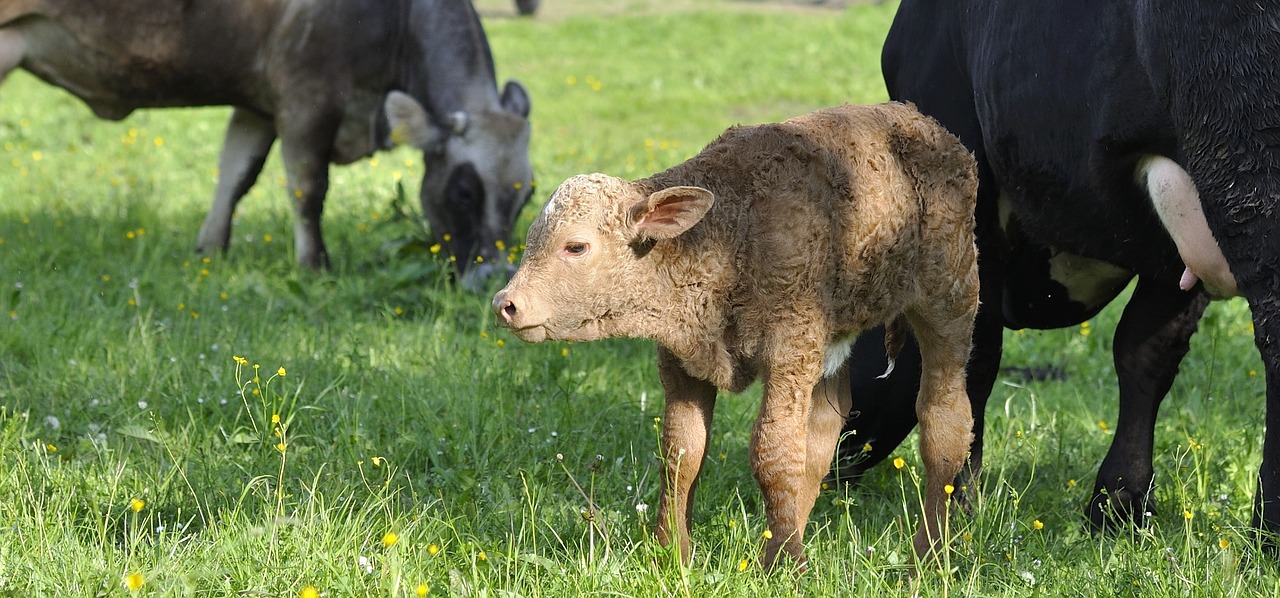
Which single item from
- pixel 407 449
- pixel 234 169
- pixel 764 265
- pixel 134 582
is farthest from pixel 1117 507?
pixel 234 169

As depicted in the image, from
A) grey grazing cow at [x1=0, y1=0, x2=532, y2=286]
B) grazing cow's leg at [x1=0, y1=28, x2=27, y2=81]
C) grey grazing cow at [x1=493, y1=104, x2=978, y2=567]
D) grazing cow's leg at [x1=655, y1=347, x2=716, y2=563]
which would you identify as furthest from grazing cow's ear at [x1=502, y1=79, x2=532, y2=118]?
grazing cow's leg at [x1=655, y1=347, x2=716, y2=563]

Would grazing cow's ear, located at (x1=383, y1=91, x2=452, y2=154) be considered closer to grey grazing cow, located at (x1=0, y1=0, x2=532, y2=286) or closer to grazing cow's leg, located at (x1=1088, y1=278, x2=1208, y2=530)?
grey grazing cow, located at (x1=0, y1=0, x2=532, y2=286)

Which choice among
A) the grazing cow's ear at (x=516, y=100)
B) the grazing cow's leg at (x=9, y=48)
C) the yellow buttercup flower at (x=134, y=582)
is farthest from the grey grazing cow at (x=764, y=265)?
the grazing cow's leg at (x=9, y=48)

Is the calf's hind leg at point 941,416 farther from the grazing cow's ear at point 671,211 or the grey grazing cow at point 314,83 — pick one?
the grey grazing cow at point 314,83

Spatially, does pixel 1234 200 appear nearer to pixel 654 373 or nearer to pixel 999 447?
pixel 999 447

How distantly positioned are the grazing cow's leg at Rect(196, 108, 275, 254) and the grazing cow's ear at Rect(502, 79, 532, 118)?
1422mm

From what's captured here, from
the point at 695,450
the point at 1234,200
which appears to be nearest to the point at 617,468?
the point at 695,450

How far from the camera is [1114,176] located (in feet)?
12.0

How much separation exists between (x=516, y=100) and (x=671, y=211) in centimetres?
562

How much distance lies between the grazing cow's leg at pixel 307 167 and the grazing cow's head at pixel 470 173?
396mm

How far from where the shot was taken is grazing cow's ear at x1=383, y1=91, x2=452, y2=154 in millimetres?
8023

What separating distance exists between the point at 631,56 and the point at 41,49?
1092 centimetres

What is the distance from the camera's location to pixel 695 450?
342 centimetres

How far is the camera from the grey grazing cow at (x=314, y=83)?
7.66 metres
